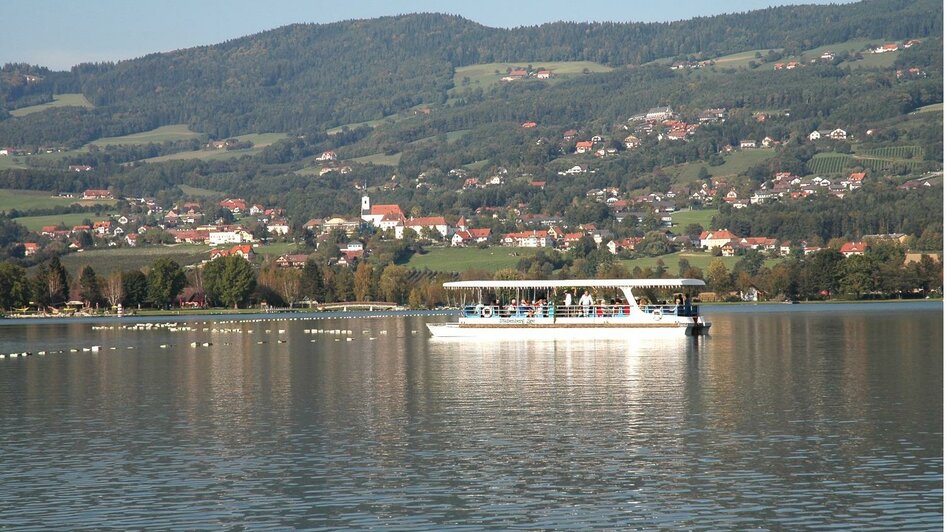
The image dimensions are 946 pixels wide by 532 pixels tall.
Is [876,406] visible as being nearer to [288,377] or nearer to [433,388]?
[433,388]

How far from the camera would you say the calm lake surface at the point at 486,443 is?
27.9 m

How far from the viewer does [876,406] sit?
42500 millimetres

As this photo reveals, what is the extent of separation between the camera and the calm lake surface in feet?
91.5

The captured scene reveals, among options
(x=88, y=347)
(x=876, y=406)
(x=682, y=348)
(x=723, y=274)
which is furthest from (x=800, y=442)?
(x=723, y=274)

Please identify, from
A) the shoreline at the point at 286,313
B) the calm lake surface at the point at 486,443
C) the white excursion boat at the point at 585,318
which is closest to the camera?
the calm lake surface at the point at 486,443

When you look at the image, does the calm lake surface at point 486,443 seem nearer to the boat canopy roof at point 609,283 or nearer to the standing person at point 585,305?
the boat canopy roof at point 609,283

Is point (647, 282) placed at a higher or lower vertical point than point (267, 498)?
higher

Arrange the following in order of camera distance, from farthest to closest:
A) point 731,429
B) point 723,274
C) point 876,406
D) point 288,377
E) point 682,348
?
point 723,274 < point 682,348 < point 288,377 < point 876,406 < point 731,429

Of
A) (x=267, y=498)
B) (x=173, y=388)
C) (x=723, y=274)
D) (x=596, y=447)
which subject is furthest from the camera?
(x=723, y=274)

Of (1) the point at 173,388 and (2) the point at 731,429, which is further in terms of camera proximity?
(1) the point at 173,388

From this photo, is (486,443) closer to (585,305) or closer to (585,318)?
(585,318)

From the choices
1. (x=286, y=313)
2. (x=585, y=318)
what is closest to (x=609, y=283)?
(x=585, y=318)

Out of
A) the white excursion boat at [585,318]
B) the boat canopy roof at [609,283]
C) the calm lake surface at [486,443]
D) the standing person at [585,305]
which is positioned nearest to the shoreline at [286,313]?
the white excursion boat at [585,318]

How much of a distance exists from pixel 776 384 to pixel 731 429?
1304 cm
